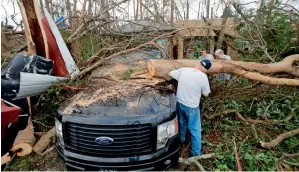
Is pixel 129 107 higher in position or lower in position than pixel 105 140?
higher

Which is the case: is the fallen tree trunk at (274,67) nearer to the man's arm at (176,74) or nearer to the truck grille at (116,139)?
the man's arm at (176,74)

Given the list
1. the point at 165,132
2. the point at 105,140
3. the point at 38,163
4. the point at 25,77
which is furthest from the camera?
the point at 25,77

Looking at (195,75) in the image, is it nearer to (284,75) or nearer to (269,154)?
(269,154)

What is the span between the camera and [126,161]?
2996mm

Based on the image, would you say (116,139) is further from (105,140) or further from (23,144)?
(23,144)

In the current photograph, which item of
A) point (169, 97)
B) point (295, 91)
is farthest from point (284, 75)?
point (169, 97)

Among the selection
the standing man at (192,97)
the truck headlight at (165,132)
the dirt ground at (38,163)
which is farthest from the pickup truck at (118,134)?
the standing man at (192,97)

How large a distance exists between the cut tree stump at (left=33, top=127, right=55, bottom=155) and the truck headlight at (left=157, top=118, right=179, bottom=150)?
2.05 metres

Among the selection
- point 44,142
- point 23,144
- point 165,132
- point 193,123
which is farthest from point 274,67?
point 23,144

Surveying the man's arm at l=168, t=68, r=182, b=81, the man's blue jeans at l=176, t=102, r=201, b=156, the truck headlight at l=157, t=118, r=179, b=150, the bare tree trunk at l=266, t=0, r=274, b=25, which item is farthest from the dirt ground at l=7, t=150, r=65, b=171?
the bare tree trunk at l=266, t=0, r=274, b=25

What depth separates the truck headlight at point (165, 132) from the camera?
3.13m

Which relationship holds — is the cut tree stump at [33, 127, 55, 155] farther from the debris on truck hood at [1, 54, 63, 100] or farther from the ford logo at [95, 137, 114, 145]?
the ford logo at [95, 137, 114, 145]

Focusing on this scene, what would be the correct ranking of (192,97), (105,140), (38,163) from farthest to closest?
(192,97)
(38,163)
(105,140)

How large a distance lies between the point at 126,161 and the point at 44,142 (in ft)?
6.02
